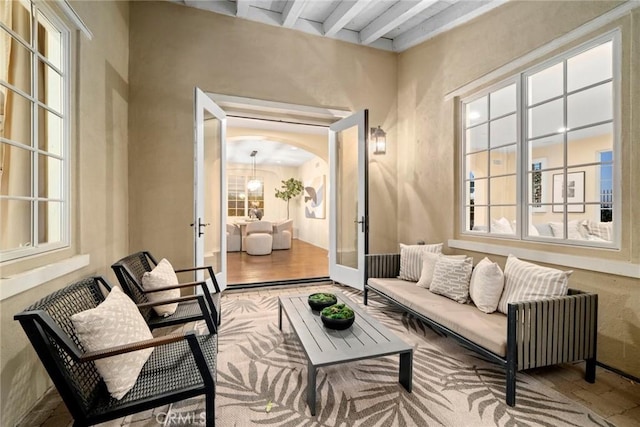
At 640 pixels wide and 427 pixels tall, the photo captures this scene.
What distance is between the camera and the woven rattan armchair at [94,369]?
44.5 inches

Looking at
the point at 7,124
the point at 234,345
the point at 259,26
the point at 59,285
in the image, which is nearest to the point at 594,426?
the point at 234,345

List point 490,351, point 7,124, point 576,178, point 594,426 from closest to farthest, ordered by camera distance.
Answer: point 594,426, point 7,124, point 490,351, point 576,178

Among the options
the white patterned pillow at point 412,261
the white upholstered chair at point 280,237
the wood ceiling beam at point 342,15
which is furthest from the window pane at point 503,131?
the white upholstered chair at point 280,237

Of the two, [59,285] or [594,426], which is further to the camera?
[59,285]

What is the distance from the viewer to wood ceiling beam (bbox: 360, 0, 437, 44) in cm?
329

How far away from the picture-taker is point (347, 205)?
14.2 feet

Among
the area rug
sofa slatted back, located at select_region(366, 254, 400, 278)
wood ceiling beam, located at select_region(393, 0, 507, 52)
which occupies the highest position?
wood ceiling beam, located at select_region(393, 0, 507, 52)

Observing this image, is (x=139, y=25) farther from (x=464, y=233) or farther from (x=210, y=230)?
(x=464, y=233)

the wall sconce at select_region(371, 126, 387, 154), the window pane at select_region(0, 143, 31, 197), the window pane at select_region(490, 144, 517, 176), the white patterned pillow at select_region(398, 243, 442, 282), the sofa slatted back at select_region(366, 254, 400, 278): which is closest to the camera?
the window pane at select_region(0, 143, 31, 197)

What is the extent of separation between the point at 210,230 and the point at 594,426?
12.2 feet

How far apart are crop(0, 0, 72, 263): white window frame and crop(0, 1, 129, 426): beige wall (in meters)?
0.06

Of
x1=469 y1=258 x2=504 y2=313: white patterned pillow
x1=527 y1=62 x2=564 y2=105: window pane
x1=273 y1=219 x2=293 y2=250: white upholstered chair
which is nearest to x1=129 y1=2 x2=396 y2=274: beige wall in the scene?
x1=527 y1=62 x2=564 y2=105: window pane

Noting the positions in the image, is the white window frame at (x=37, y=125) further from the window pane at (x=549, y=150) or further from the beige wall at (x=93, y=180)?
the window pane at (x=549, y=150)

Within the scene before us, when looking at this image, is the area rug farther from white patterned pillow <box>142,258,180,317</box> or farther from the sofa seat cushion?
white patterned pillow <box>142,258,180,317</box>
